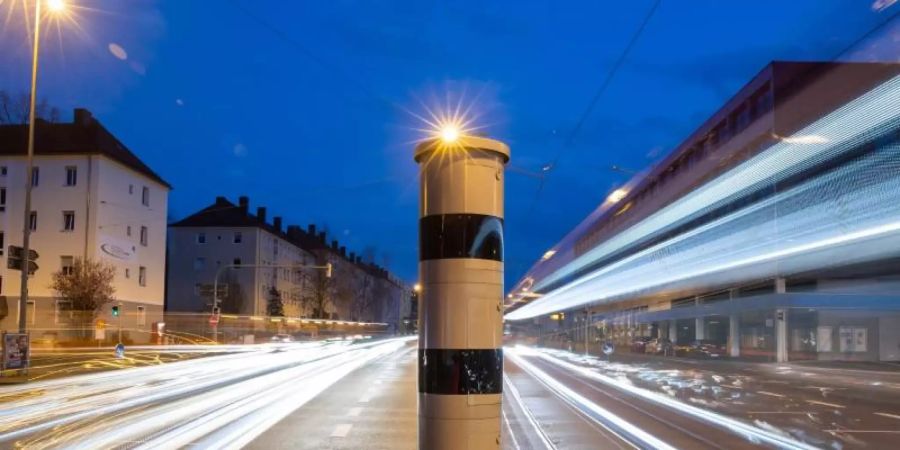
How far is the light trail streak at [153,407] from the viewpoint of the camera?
9625 millimetres

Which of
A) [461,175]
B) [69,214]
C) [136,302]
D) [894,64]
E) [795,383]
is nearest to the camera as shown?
[461,175]

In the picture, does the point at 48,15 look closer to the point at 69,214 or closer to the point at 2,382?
the point at 2,382

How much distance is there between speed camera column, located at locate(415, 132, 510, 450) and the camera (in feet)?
12.1

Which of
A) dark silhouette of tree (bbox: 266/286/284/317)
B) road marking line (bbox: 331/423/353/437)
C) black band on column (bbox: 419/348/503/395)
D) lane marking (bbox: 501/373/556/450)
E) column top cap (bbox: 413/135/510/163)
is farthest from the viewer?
dark silhouette of tree (bbox: 266/286/284/317)

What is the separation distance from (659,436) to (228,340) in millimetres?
Result: 47442

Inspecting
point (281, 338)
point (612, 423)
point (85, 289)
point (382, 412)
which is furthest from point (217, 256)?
point (612, 423)

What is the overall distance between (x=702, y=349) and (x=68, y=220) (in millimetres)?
40216

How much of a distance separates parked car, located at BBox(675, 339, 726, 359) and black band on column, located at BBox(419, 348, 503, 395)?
3708 cm

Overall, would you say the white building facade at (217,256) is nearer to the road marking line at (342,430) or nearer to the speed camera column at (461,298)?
the road marking line at (342,430)

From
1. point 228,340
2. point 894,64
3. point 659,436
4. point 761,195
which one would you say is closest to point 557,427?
point 659,436

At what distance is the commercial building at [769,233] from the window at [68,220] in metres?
31.4

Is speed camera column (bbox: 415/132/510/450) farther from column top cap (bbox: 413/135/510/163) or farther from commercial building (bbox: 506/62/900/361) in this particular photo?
commercial building (bbox: 506/62/900/361)

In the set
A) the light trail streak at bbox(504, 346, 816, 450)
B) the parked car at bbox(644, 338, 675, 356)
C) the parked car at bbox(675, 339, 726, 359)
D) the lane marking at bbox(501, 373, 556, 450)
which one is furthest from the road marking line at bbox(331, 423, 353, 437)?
the parked car at bbox(644, 338, 675, 356)

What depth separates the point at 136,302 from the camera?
175ft
